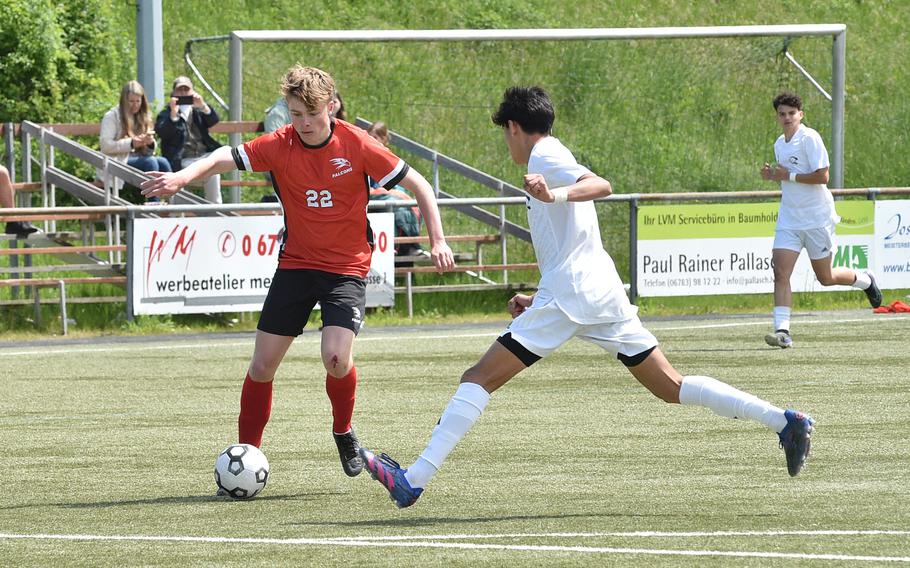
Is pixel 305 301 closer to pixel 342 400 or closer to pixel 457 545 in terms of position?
pixel 342 400

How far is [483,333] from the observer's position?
15844 millimetres

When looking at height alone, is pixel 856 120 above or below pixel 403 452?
above

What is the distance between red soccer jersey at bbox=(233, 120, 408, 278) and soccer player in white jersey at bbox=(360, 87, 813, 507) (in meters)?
0.96

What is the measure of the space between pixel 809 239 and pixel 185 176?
764cm

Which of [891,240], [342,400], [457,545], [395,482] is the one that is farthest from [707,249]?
[457,545]

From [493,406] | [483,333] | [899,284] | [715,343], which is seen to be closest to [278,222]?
[483,333]

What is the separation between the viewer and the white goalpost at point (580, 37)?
1928cm

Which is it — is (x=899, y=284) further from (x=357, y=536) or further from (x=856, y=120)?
(x=357, y=536)

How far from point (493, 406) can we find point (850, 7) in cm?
2438

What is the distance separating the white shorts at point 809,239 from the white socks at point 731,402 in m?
7.03

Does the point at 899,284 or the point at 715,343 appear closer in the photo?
the point at 715,343

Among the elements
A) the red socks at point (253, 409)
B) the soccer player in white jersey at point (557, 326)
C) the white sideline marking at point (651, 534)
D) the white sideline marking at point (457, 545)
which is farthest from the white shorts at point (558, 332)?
the red socks at point (253, 409)

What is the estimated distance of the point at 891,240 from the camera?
18.0 metres

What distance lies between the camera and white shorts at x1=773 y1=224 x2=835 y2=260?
13.7 meters
